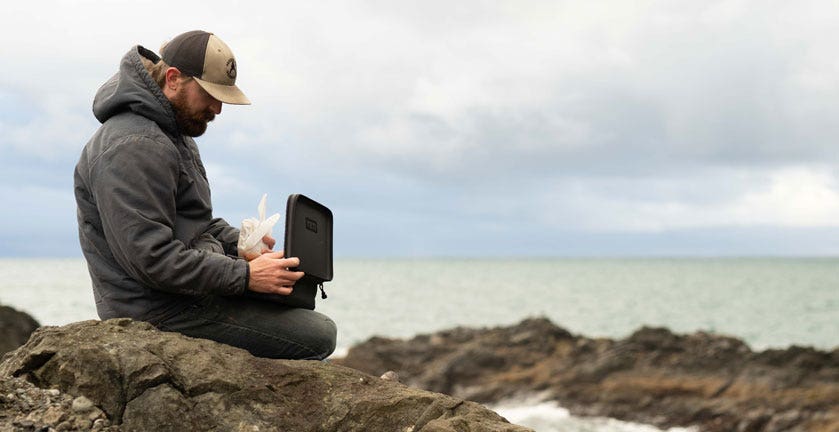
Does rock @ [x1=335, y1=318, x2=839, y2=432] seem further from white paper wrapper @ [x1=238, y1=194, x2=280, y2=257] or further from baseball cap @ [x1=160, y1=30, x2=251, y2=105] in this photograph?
baseball cap @ [x1=160, y1=30, x2=251, y2=105]

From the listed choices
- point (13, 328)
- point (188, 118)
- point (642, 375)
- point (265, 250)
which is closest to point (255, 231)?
point (265, 250)

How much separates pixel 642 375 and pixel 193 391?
59.4 ft

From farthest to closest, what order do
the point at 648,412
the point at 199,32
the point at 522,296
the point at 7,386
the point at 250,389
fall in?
the point at 522,296 → the point at 648,412 → the point at 199,32 → the point at 250,389 → the point at 7,386

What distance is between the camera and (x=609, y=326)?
5200 centimetres

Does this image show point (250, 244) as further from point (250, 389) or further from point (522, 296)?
point (522, 296)

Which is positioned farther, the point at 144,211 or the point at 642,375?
the point at 642,375

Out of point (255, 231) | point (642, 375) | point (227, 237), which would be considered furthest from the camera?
point (642, 375)

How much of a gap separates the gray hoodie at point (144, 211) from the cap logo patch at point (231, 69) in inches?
16.9

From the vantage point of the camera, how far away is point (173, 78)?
5484mm

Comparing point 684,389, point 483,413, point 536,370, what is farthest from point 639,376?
point 483,413

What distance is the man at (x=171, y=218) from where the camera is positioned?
5109mm

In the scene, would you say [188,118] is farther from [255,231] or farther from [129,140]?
[255,231]

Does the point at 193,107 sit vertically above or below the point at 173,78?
below

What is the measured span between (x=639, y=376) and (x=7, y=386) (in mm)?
18662
